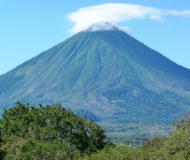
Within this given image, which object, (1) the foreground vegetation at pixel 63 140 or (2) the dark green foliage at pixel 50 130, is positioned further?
(2) the dark green foliage at pixel 50 130

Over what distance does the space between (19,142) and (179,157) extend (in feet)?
53.3

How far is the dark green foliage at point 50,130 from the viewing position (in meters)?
55.8

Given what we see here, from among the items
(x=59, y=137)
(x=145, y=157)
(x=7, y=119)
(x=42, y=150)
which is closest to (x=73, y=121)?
(x=59, y=137)

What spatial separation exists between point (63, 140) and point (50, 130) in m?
1.59

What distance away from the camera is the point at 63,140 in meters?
57.8

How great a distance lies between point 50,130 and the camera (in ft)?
192

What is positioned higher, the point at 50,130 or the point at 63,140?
the point at 50,130

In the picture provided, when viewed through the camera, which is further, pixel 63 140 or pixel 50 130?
pixel 50 130

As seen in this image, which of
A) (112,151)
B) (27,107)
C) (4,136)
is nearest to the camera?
(112,151)

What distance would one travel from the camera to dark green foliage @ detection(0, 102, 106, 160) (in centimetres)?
5584

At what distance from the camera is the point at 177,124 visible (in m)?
46.8

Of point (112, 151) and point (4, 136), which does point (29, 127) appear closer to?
point (4, 136)

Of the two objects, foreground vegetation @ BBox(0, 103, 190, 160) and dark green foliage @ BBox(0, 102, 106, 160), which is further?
dark green foliage @ BBox(0, 102, 106, 160)

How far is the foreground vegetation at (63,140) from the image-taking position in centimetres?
4391
